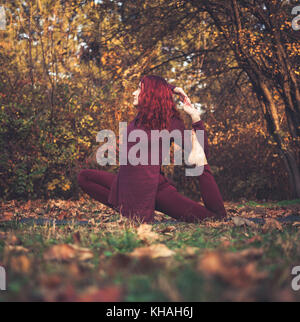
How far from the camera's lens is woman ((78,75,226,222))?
4.04m

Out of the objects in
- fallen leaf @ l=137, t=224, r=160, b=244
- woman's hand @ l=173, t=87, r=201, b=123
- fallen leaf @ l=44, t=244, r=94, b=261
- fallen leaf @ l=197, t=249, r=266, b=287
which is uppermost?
woman's hand @ l=173, t=87, r=201, b=123

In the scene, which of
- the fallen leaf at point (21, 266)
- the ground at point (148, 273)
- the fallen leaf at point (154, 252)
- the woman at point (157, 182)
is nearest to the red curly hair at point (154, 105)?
the woman at point (157, 182)

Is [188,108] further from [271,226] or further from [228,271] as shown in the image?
[228,271]

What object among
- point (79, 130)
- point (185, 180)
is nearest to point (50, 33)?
point (79, 130)

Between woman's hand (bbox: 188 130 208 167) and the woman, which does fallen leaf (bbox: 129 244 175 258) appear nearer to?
the woman

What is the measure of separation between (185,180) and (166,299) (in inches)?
365

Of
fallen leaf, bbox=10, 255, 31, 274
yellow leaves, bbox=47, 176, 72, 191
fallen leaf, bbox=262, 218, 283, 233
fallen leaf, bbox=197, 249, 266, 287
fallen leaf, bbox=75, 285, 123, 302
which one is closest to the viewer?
fallen leaf, bbox=75, 285, 123, 302

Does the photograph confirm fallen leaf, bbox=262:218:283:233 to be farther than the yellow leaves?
No

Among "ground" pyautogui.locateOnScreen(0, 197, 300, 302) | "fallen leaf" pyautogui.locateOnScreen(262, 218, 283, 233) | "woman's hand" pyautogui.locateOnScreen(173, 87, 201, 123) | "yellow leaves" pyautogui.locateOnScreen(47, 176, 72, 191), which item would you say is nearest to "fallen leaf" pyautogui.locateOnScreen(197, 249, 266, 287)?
"ground" pyautogui.locateOnScreen(0, 197, 300, 302)

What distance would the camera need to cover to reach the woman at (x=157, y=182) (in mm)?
4039

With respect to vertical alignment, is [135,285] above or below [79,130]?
below

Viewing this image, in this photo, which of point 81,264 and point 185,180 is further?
point 185,180

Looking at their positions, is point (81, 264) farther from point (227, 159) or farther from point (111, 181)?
point (227, 159)

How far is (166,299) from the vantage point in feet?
4.30
